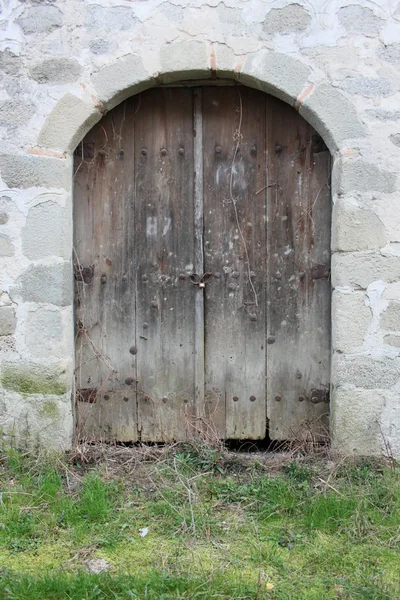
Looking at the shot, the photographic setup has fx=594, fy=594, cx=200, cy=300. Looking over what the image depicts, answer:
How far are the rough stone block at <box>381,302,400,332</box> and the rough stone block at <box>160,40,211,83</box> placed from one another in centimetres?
161

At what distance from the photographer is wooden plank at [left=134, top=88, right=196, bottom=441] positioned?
3512mm

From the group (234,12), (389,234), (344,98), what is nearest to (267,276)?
(389,234)

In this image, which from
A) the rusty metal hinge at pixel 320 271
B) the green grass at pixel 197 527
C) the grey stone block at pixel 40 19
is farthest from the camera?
the rusty metal hinge at pixel 320 271

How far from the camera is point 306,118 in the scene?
10.8 feet

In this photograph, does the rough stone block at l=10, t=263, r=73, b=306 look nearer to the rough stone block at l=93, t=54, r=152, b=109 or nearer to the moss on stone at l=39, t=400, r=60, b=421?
the moss on stone at l=39, t=400, r=60, b=421

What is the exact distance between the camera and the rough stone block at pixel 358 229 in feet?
10.4

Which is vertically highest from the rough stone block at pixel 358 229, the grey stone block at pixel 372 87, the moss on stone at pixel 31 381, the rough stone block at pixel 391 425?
the grey stone block at pixel 372 87

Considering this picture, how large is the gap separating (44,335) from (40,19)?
1.73 meters

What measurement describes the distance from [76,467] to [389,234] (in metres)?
2.12

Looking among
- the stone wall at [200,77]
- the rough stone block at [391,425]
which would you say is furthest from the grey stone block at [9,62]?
the rough stone block at [391,425]

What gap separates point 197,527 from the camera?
2.66 meters

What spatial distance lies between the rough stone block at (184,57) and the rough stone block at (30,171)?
0.79 metres

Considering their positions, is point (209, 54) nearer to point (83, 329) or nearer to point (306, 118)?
point (306, 118)

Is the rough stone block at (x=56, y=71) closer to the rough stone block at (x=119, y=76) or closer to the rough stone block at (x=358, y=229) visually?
the rough stone block at (x=119, y=76)
